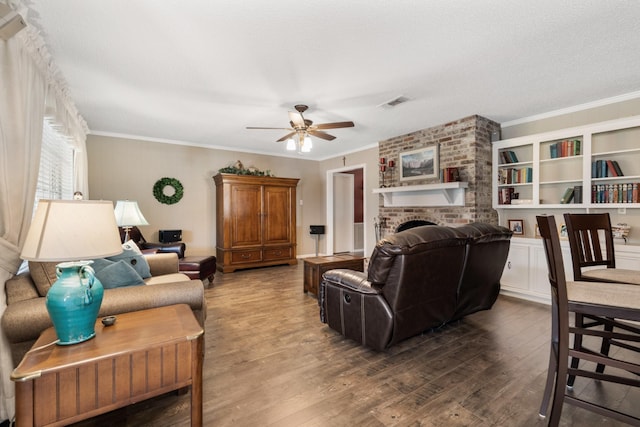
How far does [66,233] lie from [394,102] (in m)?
3.37

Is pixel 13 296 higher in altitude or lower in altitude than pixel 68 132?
lower

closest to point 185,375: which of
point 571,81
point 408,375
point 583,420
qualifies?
point 408,375

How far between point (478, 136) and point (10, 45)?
15.8ft

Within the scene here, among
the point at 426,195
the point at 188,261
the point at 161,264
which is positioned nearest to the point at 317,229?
the point at 426,195

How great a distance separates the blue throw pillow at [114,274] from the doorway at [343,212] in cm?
505

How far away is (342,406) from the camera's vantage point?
173 centimetres

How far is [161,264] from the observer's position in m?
3.13

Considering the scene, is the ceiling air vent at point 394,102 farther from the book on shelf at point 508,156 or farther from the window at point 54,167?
the window at point 54,167

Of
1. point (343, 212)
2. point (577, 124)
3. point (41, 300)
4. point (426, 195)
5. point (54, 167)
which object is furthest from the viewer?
point (343, 212)

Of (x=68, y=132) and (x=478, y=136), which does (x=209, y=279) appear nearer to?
(x=68, y=132)

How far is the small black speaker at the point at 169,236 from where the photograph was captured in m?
5.02

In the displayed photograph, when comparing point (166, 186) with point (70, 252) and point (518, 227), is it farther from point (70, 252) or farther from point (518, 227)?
point (518, 227)

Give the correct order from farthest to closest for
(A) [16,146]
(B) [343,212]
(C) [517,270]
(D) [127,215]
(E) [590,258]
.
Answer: (B) [343,212], (C) [517,270], (D) [127,215], (E) [590,258], (A) [16,146]

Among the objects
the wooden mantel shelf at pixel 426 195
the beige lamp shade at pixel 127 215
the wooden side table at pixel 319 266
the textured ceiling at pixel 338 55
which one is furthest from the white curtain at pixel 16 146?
the wooden mantel shelf at pixel 426 195
